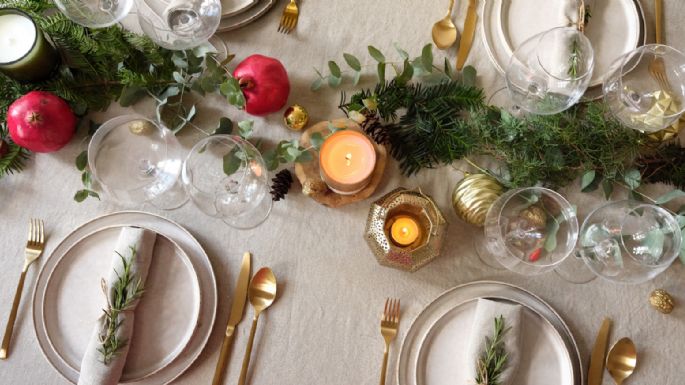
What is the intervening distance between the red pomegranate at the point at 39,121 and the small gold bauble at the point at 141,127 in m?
0.12

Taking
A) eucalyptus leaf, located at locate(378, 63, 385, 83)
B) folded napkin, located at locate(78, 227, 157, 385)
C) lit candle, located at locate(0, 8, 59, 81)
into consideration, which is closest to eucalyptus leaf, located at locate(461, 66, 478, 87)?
eucalyptus leaf, located at locate(378, 63, 385, 83)

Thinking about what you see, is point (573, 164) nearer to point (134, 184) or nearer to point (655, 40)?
point (655, 40)

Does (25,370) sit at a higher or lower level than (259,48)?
lower

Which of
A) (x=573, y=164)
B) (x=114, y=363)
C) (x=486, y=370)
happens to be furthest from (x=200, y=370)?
(x=573, y=164)

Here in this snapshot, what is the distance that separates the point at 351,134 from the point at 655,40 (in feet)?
1.86

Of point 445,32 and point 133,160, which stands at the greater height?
point 445,32

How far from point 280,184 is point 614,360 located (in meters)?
0.60

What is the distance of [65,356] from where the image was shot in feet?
2.85

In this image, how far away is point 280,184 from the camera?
0.90 meters

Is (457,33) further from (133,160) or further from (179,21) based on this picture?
(133,160)

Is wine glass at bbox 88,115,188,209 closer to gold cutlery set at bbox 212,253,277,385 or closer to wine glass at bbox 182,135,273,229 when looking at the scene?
wine glass at bbox 182,135,273,229

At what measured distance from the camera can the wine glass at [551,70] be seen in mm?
842

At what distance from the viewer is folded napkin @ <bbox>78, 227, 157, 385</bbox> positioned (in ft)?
2.71

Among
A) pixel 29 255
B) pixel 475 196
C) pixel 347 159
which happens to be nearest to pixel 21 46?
pixel 29 255
